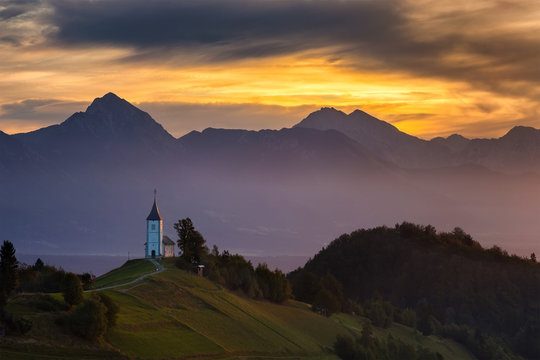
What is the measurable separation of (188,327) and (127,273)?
42.1m

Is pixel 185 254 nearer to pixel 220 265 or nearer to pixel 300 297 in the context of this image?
pixel 220 265

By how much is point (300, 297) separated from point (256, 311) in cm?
5552

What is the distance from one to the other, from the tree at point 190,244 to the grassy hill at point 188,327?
4.65 meters

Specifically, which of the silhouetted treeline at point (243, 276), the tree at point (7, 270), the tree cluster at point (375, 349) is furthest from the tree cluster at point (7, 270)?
the silhouetted treeline at point (243, 276)

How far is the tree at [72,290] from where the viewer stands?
93.6 m

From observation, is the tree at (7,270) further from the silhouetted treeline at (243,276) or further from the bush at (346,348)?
the silhouetted treeline at (243,276)

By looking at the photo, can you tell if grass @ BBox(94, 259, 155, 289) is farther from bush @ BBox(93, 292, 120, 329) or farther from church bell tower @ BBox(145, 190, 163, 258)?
bush @ BBox(93, 292, 120, 329)

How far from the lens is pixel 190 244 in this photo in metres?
160

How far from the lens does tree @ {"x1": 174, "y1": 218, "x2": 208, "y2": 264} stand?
157125 millimetres

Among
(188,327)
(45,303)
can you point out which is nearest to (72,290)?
(45,303)

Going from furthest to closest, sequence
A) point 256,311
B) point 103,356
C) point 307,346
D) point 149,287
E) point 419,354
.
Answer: point 419,354 < point 256,311 < point 307,346 < point 149,287 < point 103,356

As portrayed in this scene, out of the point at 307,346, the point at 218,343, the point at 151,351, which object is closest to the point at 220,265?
the point at 307,346

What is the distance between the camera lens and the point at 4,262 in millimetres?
92375

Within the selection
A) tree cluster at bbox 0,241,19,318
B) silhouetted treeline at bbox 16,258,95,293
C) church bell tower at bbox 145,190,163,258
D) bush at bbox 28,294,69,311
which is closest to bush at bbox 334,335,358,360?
silhouetted treeline at bbox 16,258,95,293
